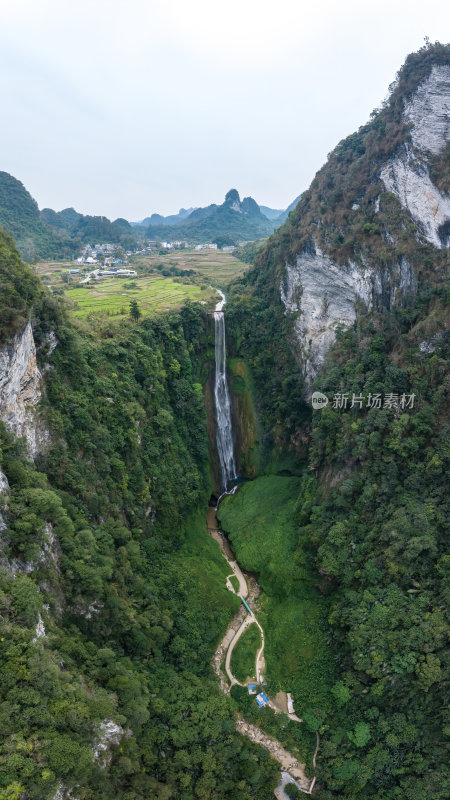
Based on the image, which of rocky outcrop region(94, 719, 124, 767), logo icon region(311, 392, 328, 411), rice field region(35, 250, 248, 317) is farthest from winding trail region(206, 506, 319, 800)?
rice field region(35, 250, 248, 317)

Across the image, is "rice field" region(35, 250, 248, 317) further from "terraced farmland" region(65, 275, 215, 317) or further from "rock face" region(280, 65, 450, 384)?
"rock face" region(280, 65, 450, 384)

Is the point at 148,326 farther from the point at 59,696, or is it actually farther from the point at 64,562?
the point at 59,696

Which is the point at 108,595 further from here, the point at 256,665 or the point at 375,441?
the point at 375,441

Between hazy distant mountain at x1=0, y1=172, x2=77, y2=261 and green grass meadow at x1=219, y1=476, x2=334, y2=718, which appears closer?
green grass meadow at x1=219, y1=476, x2=334, y2=718

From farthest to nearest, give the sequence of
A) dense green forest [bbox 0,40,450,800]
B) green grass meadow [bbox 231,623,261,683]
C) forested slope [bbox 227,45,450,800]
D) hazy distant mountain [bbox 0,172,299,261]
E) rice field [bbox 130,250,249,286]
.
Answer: hazy distant mountain [bbox 0,172,299,261]
rice field [bbox 130,250,249,286]
green grass meadow [bbox 231,623,261,683]
forested slope [bbox 227,45,450,800]
dense green forest [bbox 0,40,450,800]

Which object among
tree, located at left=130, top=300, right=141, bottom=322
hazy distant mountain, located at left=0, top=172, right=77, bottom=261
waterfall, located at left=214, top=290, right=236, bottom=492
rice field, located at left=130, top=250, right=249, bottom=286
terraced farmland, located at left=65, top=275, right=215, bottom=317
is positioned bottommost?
waterfall, located at left=214, top=290, right=236, bottom=492
